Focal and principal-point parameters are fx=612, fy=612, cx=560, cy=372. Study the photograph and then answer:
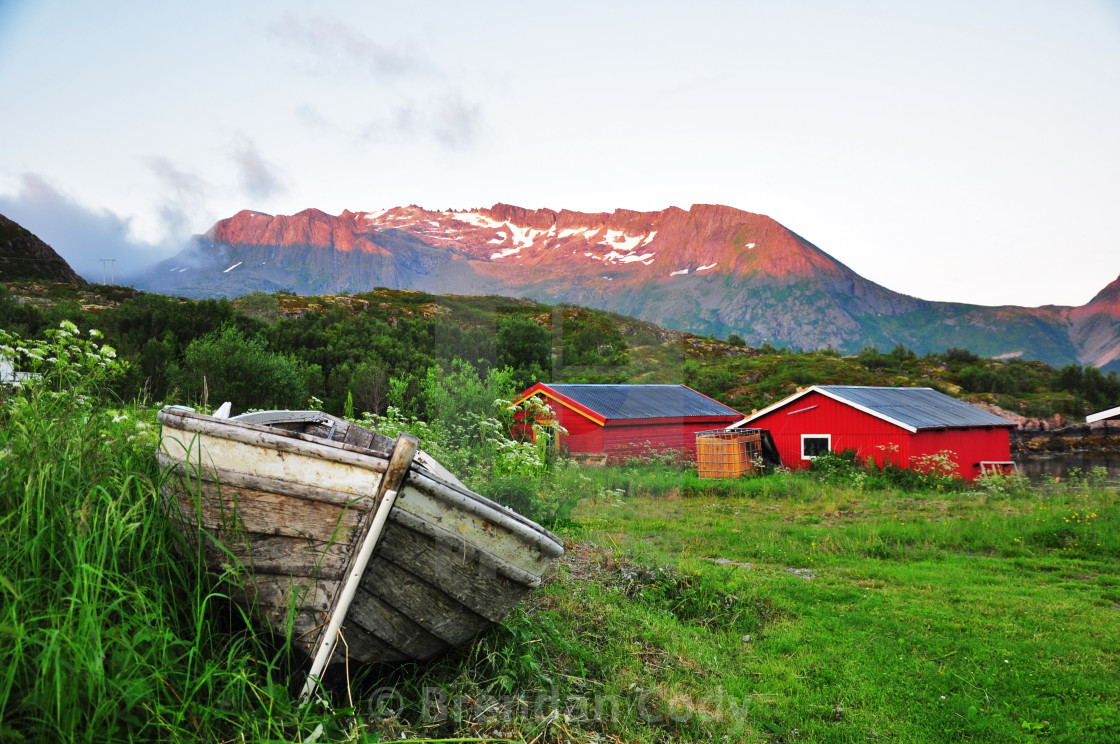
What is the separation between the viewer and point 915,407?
73.8 ft

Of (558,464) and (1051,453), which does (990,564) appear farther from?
(1051,453)

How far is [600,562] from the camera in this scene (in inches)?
255

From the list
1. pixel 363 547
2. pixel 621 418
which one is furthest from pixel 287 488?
pixel 621 418

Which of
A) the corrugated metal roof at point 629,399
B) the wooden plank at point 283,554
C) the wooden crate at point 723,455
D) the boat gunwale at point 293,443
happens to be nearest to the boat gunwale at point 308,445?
the boat gunwale at point 293,443

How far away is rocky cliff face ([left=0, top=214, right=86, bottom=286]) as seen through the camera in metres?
62.1

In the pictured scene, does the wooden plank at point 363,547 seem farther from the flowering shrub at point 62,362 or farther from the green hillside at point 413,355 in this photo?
the green hillside at point 413,355

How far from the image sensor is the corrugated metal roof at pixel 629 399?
1623 centimetres

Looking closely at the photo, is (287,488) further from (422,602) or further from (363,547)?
(422,602)

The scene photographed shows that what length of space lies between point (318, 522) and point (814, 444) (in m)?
22.6

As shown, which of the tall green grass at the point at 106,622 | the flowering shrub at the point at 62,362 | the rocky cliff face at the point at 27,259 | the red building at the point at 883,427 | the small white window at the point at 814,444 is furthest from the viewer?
the rocky cliff face at the point at 27,259

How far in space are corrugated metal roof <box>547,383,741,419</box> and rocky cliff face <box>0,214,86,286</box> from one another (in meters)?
61.9

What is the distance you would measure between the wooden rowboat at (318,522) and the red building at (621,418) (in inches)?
460

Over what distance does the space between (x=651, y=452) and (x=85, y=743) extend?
13782 millimetres

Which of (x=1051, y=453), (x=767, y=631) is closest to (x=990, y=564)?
(x=767, y=631)
